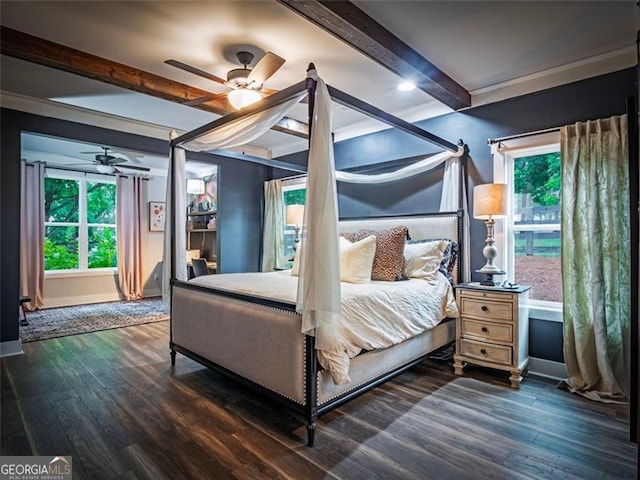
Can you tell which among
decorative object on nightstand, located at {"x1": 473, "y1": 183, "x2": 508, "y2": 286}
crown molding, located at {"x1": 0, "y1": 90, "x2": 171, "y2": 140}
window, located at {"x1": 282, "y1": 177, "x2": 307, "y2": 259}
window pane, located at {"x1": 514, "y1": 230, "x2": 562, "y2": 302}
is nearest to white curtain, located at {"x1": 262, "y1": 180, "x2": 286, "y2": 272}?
window, located at {"x1": 282, "y1": 177, "x2": 307, "y2": 259}

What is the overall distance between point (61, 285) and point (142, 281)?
1290 millimetres

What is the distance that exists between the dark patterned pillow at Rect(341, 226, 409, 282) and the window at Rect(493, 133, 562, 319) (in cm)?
95

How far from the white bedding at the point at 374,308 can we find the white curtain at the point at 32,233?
440 cm

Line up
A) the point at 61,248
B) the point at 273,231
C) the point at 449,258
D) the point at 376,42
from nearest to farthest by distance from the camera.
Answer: the point at 376,42
the point at 449,258
the point at 273,231
the point at 61,248

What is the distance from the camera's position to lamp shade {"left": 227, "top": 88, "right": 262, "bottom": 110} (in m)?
2.77

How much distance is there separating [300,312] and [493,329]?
1.82 m

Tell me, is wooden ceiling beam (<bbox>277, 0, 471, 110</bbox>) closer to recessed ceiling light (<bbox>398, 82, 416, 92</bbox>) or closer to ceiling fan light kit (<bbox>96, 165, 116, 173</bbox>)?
recessed ceiling light (<bbox>398, 82, 416, 92</bbox>)

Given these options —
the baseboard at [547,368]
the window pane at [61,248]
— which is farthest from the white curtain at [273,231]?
the window pane at [61,248]

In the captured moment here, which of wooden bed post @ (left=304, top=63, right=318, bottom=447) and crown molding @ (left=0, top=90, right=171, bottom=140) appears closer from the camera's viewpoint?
wooden bed post @ (left=304, top=63, right=318, bottom=447)

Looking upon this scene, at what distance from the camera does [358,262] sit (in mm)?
3053

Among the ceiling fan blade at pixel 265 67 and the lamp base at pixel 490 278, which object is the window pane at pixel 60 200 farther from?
the lamp base at pixel 490 278

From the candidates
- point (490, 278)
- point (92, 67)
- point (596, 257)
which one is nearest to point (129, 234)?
point (92, 67)

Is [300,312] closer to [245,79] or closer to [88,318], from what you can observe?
[245,79]

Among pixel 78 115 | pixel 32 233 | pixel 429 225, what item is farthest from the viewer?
pixel 32 233
